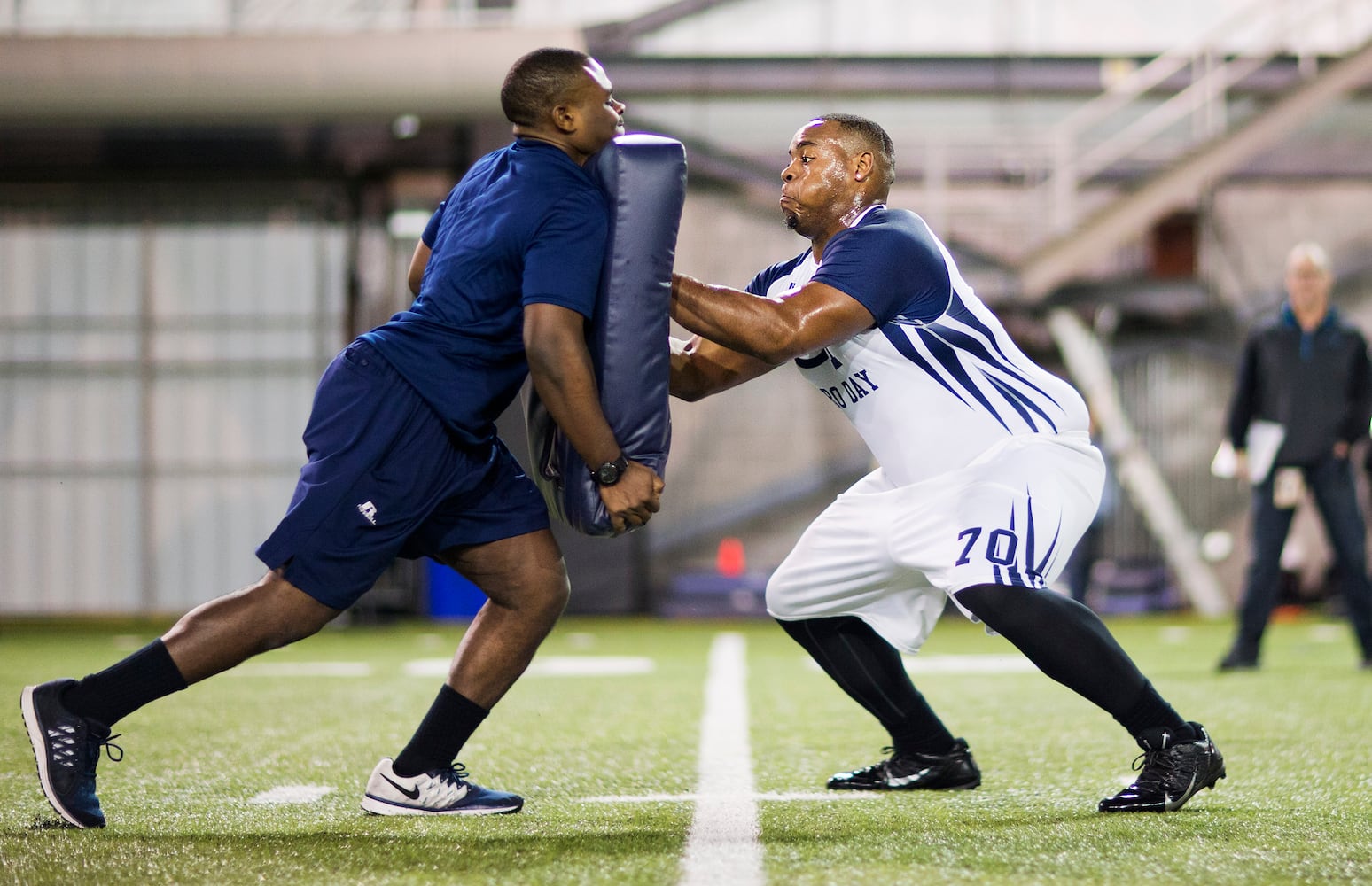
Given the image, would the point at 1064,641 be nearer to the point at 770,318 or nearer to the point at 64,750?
the point at 770,318

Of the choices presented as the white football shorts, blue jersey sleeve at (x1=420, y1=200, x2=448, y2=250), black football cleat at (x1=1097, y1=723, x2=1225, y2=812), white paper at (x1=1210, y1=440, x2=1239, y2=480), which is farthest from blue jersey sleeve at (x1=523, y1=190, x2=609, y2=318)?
white paper at (x1=1210, y1=440, x2=1239, y2=480)

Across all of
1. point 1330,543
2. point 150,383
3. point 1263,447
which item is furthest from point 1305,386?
point 150,383

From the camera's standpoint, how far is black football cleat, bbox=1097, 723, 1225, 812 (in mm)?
2826

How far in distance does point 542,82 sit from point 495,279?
15.9 inches

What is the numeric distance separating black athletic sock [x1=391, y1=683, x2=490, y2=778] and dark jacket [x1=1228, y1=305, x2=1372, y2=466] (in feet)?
14.3

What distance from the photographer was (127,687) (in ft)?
8.91

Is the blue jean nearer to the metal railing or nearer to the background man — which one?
the background man

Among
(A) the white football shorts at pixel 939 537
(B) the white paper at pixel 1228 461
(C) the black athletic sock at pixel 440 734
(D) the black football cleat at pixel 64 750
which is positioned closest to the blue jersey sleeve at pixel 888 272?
(A) the white football shorts at pixel 939 537

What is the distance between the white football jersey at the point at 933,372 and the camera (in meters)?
2.92

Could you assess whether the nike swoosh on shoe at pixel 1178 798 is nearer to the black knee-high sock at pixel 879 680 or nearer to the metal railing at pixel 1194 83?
the black knee-high sock at pixel 879 680

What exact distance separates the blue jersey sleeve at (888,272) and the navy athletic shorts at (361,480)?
0.85m

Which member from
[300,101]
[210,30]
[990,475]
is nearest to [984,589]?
[990,475]

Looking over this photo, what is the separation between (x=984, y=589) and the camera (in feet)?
9.21

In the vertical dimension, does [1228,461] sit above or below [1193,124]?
below
